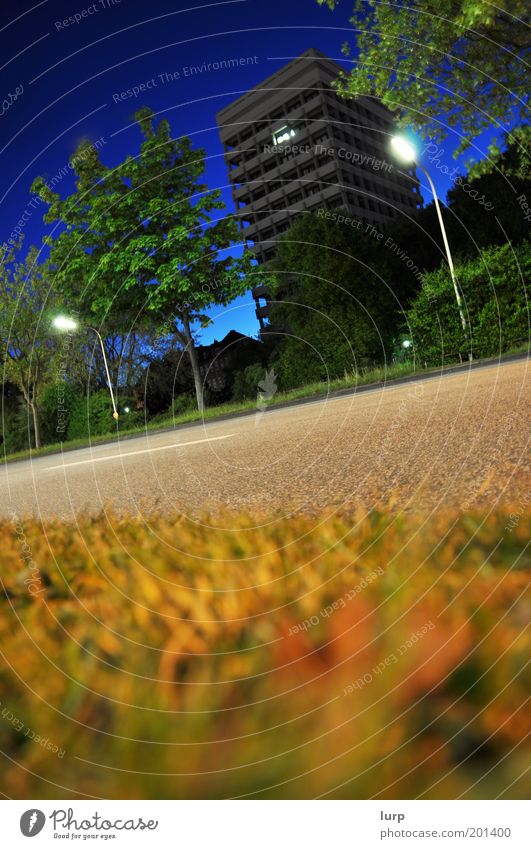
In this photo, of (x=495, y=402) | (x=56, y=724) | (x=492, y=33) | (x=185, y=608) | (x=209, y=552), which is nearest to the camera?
(x=56, y=724)

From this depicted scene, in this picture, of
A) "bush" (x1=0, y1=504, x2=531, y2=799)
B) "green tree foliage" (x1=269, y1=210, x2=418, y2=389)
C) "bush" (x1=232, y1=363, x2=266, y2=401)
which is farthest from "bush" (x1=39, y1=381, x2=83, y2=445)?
"bush" (x1=0, y1=504, x2=531, y2=799)

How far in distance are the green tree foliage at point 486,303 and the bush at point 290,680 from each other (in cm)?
1611

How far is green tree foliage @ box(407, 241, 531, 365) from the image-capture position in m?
17.0

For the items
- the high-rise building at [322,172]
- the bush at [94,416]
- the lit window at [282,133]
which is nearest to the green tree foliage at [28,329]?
the bush at [94,416]

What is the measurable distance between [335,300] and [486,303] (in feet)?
26.8

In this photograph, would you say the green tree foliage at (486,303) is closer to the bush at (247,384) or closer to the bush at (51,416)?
the bush at (247,384)

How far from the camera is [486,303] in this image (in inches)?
684

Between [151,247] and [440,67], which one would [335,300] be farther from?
[151,247]

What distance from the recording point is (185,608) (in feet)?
4.78

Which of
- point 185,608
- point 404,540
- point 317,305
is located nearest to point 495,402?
point 404,540

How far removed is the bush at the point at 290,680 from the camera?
838 mm
